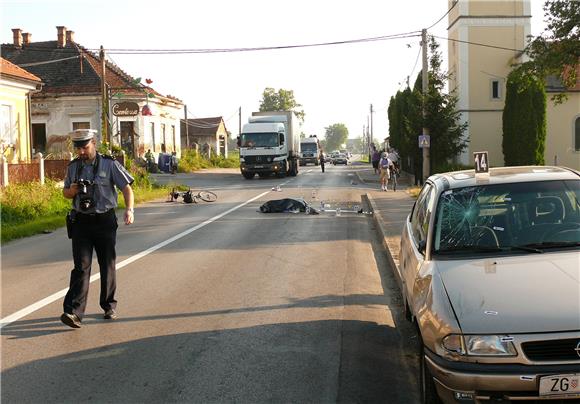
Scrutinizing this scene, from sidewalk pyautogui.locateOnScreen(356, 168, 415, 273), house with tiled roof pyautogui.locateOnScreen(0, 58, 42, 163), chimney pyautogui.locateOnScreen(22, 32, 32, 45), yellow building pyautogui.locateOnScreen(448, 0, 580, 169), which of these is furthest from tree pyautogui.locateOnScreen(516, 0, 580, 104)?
chimney pyautogui.locateOnScreen(22, 32, 32, 45)

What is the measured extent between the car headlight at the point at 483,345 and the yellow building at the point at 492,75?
122 ft

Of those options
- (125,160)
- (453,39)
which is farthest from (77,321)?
(453,39)

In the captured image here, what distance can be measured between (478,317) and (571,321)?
50 cm

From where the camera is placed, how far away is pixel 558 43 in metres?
25.9

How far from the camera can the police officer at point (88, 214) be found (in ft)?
21.2

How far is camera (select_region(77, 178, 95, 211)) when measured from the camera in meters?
6.44

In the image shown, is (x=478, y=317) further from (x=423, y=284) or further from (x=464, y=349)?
(x=423, y=284)

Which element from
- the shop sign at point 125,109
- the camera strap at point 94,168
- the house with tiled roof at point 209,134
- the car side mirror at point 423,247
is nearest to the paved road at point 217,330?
the car side mirror at point 423,247

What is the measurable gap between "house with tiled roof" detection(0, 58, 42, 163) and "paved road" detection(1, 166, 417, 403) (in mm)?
15865

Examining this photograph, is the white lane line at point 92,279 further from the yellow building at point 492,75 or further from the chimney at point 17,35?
the chimney at point 17,35

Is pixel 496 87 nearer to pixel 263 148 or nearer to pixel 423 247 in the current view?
pixel 263 148

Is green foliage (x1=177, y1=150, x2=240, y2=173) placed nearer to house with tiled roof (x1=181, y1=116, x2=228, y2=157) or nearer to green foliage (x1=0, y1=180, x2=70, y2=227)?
house with tiled roof (x1=181, y1=116, x2=228, y2=157)

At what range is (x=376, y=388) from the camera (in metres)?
4.97

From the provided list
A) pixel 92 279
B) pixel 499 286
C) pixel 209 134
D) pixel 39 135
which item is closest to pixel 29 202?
pixel 92 279
